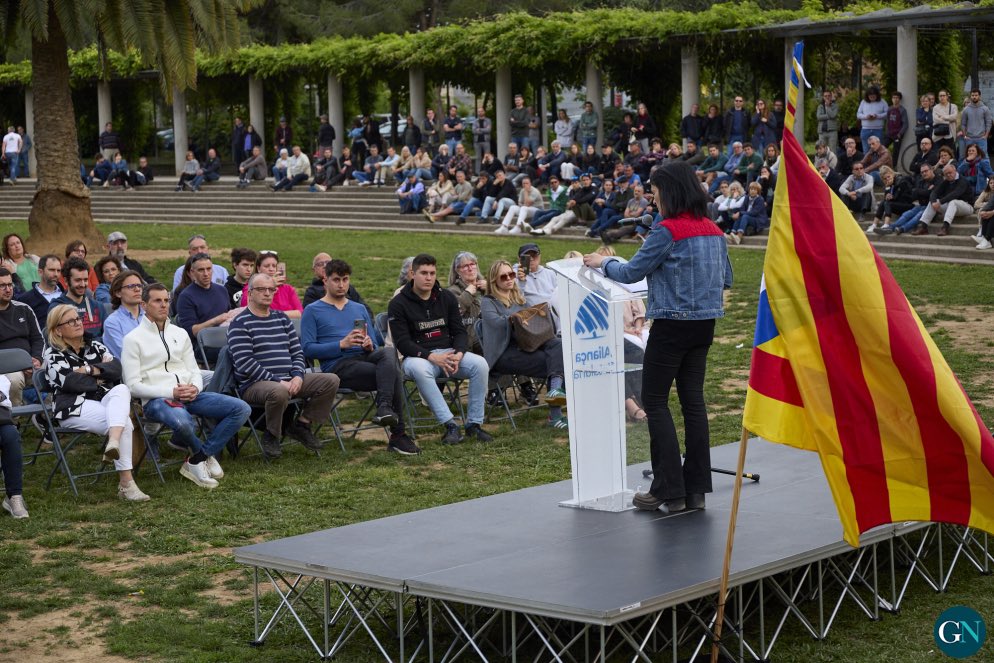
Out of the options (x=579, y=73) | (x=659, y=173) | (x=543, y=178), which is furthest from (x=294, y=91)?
(x=659, y=173)

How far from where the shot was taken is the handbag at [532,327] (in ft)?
37.0

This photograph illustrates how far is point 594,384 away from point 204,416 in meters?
3.53

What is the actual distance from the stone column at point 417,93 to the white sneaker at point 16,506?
2811 centimetres

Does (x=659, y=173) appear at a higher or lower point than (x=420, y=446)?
higher

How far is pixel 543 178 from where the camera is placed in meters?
28.3

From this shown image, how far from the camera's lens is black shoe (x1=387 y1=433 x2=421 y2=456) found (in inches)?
409

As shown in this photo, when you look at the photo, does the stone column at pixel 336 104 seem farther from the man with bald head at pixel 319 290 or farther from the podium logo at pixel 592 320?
the podium logo at pixel 592 320

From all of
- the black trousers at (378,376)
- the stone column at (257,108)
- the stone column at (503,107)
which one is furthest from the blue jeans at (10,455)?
the stone column at (257,108)

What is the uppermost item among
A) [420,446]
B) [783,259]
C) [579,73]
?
[579,73]

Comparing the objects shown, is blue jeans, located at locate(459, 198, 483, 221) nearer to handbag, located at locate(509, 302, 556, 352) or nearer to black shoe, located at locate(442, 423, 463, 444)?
handbag, located at locate(509, 302, 556, 352)

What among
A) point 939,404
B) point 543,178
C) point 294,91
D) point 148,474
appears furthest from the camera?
point 294,91

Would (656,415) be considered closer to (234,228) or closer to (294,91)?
(234,228)

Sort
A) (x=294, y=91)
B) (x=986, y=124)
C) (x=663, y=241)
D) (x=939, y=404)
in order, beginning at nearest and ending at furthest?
(x=939, y=404) < (x=663, y=241) < (x=986, y=124) < (x=294, y=91)

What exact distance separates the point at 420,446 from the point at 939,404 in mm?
5853
